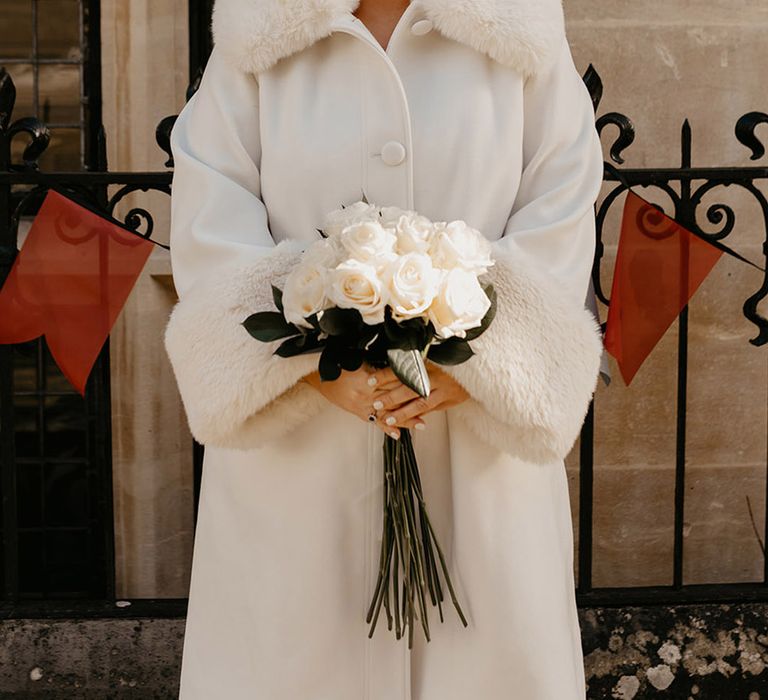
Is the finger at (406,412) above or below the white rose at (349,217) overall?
below

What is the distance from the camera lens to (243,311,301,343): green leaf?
208cm

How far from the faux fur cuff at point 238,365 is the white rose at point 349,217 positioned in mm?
168

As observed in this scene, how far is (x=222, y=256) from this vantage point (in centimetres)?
230

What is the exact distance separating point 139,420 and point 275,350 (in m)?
2.29

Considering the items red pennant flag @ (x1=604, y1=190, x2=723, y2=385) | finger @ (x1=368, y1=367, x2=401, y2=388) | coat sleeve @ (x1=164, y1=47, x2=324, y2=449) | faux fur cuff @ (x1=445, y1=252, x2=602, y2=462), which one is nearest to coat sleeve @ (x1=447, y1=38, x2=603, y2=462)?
faux fur cuff @ (x1=445, y1=252, x2=602, y2=462)

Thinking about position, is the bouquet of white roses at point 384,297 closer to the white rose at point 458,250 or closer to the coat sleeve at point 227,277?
the white rose at point 458,250

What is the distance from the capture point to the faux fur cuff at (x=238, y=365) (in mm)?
2195

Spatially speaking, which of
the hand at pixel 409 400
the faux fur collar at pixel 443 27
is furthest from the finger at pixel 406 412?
the faux fur collar at pixel 443 27

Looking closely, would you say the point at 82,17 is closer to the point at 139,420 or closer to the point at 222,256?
the point at 139,420

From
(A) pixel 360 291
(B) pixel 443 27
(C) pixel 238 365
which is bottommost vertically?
(C) pixel 238 365

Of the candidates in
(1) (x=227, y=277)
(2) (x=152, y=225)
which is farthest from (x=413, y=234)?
(2) (x=152, y=225)

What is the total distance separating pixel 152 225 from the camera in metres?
3.22

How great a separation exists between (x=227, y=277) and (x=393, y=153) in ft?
1.23

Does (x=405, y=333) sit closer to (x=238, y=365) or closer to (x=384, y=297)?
(x=384, y=297)
